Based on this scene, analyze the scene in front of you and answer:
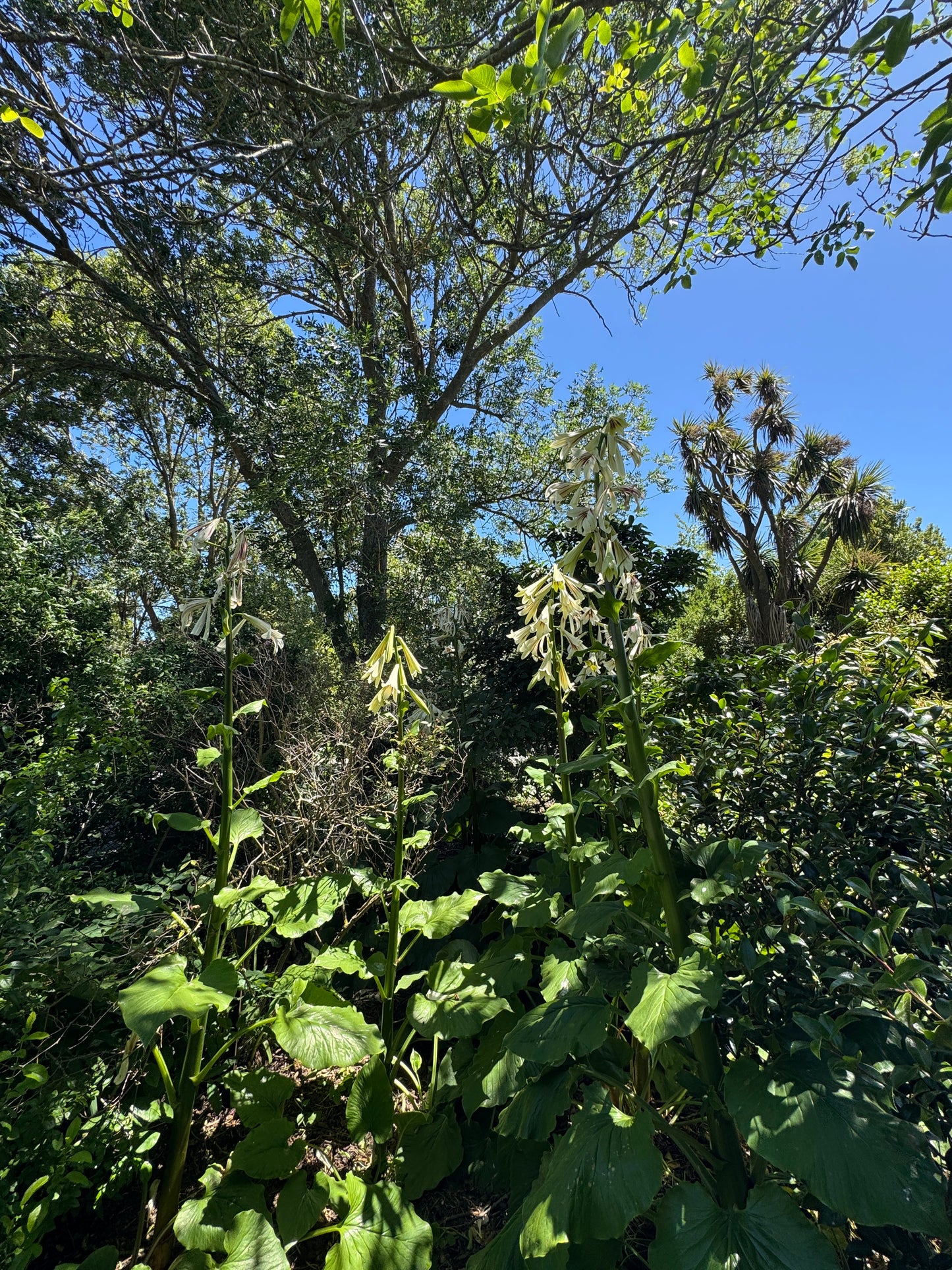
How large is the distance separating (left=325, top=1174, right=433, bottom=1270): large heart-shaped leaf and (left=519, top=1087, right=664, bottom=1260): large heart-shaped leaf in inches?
17.4

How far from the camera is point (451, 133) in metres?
6.38

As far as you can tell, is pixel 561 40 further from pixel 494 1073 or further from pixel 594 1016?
pixel 494 1073

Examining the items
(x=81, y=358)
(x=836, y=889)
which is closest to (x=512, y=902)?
(x=836, y=889)

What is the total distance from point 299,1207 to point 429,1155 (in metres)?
0.46

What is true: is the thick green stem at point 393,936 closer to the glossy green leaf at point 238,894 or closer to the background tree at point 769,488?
the glossy green leaf at point 238,894

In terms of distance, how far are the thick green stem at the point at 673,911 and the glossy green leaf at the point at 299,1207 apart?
3.74ft

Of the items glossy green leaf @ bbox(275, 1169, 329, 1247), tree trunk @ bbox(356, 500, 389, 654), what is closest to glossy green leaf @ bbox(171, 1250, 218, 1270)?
glossy green leaf @ bbox(275, 1169, 329, 1247)

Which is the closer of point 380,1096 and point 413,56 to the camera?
point 380,1096

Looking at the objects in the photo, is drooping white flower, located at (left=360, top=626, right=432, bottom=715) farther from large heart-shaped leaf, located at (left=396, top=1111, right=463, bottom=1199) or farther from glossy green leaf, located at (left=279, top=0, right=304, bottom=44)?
glossy green leaf, located at (left=279, top=0, right=304, bottom=44)

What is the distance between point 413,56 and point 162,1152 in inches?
249

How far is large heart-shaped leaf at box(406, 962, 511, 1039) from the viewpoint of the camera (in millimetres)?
1858

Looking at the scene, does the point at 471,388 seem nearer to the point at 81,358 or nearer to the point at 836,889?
the point at 81,358

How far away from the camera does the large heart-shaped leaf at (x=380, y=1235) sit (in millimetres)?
1539

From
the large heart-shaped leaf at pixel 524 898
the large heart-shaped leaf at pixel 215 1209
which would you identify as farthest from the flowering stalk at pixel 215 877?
the large heart-shaped leaf at pixel 524 898
